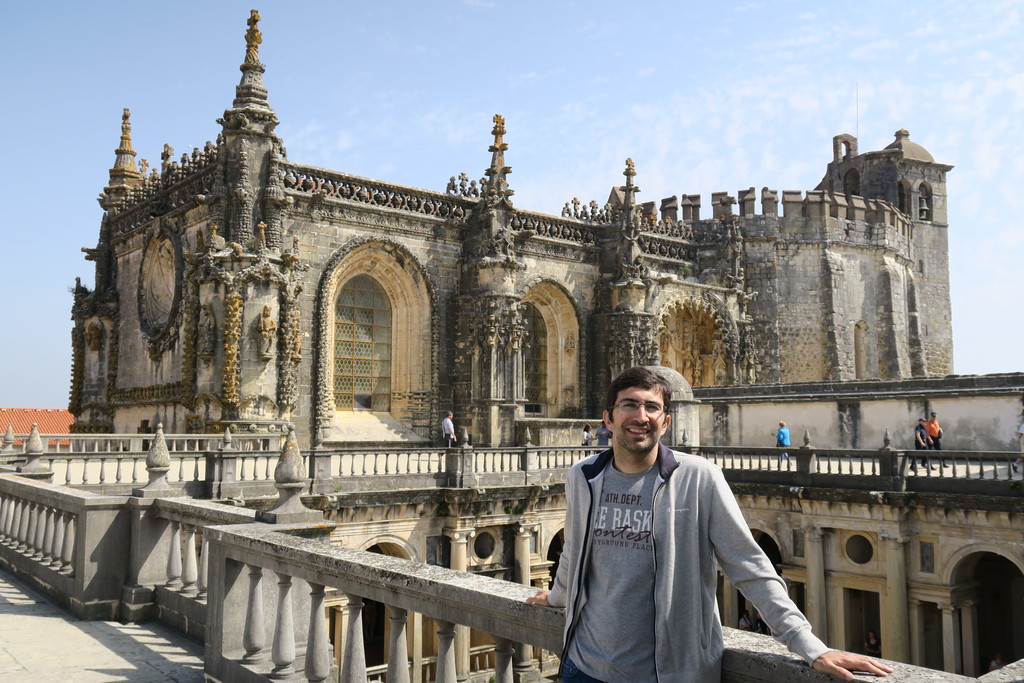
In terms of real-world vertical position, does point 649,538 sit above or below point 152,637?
above

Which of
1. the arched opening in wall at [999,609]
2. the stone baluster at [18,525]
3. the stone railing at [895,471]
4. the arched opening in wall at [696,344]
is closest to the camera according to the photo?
the stone baluster at [18,525]

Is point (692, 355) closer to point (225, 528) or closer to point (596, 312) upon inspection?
point (596, 312)

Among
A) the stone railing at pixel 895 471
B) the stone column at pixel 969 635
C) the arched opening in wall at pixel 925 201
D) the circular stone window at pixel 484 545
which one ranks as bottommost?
the stone column at pixel 969 635

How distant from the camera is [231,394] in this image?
18.6 meters

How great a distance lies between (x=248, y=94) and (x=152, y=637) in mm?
Result: 16263

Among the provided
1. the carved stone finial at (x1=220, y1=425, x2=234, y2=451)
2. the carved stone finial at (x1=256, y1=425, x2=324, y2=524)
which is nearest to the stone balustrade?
the carved stone finial at (x1=256, y1=425, x2=324, y2=524)

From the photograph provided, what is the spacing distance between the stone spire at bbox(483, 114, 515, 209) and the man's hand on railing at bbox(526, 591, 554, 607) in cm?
2120

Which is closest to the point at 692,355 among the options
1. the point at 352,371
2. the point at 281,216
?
the point at 352,371

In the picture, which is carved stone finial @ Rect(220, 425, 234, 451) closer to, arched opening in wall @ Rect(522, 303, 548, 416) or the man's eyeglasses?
arched opening in wall @ Rect(522, 303, 548, 416)

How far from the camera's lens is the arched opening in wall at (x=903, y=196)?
40562mm

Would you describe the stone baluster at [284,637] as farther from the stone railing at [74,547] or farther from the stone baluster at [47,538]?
the stone baluster at [47,538]

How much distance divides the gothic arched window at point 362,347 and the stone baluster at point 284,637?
17912 millimetres

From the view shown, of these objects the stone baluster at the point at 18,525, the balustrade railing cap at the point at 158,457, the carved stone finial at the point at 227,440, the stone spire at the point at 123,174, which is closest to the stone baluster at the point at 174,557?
the balustrade railing cap at the point at 158,457

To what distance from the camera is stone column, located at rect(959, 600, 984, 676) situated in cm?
1709
